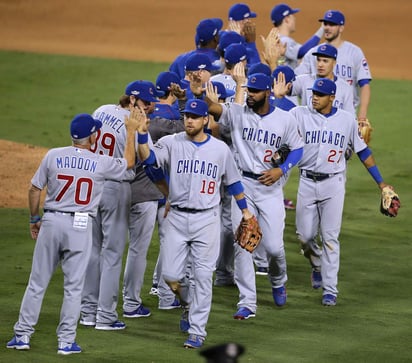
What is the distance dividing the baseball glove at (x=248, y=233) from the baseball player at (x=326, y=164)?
1.33 m

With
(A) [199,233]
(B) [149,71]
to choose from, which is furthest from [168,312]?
(B) [149,71]

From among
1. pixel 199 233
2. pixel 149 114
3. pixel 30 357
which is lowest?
pixel 30 357

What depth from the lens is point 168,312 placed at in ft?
33.3

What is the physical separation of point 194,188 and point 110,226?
898 mm

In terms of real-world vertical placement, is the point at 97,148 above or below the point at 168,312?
above

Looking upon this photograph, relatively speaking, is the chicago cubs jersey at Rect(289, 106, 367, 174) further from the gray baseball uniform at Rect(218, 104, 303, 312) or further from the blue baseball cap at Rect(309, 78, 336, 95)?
the gray baseball uniform at Rect(218, 104, 303, 312)

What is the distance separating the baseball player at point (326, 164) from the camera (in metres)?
10.6

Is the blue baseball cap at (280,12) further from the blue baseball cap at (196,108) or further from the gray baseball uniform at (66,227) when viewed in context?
the gray baseball uniform at (66,227)

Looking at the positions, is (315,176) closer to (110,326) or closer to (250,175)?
(250,175)

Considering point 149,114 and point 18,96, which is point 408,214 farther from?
point 18,96

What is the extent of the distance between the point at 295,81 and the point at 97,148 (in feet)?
9.77

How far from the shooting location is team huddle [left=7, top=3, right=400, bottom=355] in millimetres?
8656

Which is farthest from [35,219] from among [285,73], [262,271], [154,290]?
[262,271]

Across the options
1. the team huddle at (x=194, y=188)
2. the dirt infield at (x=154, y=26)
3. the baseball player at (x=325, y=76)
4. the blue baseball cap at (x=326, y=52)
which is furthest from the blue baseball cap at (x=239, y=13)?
the dirt infield at (x=154, y=26)
